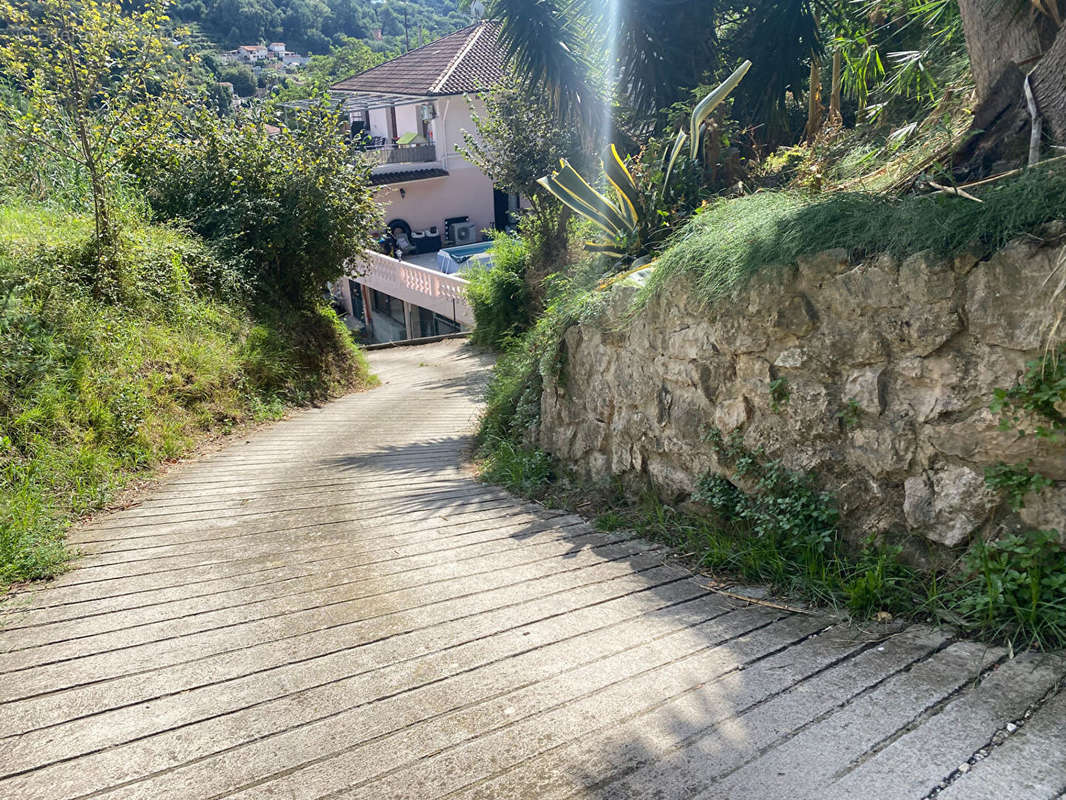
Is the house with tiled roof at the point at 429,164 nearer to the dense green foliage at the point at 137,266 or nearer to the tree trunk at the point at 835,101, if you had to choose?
the dense green foliage at the point at 137,266

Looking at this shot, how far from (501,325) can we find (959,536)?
13798 mm

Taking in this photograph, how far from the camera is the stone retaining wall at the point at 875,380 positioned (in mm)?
3059

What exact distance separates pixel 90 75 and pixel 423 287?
1301 cm

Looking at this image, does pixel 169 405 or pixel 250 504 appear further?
pixel 169 405

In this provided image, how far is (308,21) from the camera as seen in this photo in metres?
73.5

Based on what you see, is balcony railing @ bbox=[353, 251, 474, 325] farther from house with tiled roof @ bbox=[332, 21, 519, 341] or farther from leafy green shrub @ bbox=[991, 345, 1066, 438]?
leafy green shrub @ bbox=[991, 345, 1066, 438]

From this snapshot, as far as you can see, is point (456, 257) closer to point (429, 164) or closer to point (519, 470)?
point (429, 164)

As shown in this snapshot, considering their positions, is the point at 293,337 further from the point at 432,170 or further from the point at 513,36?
the point at 432,170

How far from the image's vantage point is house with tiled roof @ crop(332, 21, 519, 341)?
2567cm

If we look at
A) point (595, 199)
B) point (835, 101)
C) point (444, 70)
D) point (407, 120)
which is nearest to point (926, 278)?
point (595, 199)

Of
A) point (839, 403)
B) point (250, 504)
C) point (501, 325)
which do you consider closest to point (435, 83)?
point (501, 325)

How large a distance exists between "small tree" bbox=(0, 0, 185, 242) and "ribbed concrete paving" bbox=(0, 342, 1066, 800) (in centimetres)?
540

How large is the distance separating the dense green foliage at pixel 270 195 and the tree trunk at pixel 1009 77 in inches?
369

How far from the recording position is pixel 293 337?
38.2ft
